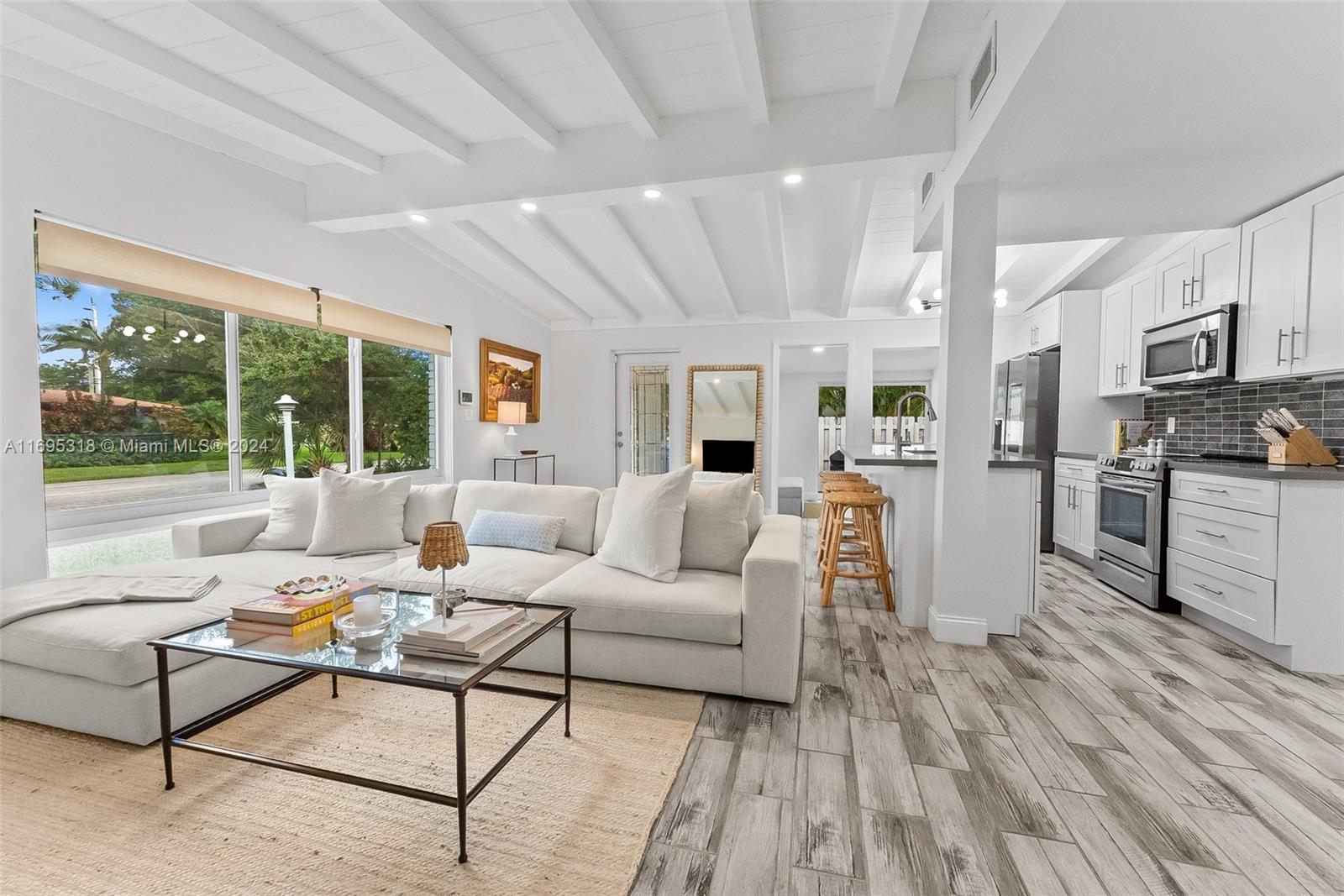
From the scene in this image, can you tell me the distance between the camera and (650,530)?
2537mm

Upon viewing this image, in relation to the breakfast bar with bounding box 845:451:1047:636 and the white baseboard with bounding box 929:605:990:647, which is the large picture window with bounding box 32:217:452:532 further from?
the white baseboard with bounding box 929:605:990:647

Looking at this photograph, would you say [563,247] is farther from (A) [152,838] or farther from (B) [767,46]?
(A) [152,838]

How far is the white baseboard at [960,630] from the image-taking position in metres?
2.82

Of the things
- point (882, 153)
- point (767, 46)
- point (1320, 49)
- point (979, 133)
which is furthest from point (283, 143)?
point (1320, 49)

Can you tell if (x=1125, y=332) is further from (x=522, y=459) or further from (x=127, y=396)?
(x=127, y=396)

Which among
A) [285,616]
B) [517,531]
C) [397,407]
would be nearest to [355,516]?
[517,531]

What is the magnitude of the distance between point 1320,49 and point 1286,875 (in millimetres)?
2362

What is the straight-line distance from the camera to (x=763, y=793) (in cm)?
165

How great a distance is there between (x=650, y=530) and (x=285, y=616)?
1.38m

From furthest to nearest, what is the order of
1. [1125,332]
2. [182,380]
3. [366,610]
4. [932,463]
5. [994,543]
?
[1125,332] → [182,380] → [932,463] → [994,543] → [366,610]

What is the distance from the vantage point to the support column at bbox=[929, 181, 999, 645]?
272cm

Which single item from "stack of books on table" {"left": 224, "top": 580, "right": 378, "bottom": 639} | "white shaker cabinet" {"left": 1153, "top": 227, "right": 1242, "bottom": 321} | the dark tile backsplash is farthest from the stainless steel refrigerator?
"stack of books on table" {"left": 224, "top": 580, "right": 378, "bottom": 639}

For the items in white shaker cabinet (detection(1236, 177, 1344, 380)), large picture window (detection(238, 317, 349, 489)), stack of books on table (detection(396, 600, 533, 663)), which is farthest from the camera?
large picture window (detection(238, 317, 349, 489))

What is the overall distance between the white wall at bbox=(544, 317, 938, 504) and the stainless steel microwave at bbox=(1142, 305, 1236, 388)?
8.55 feet
